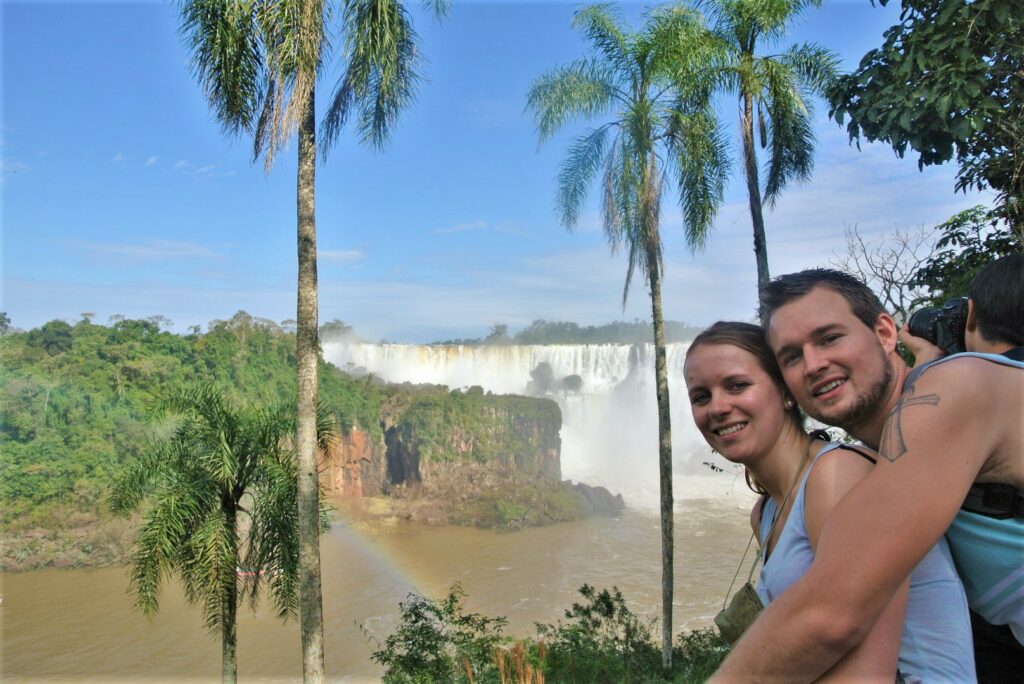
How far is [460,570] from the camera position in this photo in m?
26.2

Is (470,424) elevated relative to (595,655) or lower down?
elevated

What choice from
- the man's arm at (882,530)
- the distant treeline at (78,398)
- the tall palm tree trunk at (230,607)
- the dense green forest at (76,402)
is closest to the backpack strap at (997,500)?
the man's arm at (882,530)

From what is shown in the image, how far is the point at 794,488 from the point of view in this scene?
1.13 m

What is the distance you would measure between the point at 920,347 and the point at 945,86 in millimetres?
5092

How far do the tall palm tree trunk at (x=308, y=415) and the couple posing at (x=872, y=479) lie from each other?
689 centimetres

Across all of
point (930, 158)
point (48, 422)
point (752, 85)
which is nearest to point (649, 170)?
point (752, 85)

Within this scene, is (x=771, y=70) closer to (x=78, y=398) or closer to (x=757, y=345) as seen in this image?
(x=757, y=345)

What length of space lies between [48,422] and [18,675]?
36.3 feet

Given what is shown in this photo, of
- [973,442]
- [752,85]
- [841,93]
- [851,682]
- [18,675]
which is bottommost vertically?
[18,675]

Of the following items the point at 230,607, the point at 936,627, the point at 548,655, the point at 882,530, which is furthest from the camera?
the point at 230,607

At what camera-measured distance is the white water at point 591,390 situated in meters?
43.3

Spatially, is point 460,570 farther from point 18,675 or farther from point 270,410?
point 270,410

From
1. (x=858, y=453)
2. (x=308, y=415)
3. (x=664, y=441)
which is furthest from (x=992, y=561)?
(x=664, y=441)

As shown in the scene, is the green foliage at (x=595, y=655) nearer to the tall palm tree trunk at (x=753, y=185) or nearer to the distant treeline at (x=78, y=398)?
the tall palm tree trunk at (x=753, y=185)
